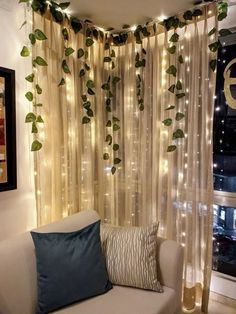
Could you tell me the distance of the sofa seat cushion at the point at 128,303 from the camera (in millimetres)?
1549

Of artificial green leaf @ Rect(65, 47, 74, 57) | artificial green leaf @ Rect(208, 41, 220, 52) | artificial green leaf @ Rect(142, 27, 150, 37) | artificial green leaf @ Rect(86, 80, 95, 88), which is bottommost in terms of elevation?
artificial green leaf @ Rect(86, 80, 95, 88)

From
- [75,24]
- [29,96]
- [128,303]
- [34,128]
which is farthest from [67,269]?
[75,24]

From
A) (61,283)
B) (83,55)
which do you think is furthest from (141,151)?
(61,283)

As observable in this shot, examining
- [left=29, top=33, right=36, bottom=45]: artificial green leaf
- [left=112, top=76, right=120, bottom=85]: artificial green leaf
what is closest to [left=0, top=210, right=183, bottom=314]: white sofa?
[left=29, top=33, right=36, bottom=45]: artificial green leaf

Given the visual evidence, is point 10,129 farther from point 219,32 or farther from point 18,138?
point 219,32

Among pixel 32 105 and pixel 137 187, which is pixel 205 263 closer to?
pixel 137 187

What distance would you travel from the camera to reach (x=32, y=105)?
209 cm

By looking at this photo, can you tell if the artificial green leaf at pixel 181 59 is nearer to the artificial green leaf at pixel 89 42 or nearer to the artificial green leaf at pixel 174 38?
the artificial green leaf at pixel 174 38

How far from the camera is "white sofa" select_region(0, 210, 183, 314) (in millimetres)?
1487

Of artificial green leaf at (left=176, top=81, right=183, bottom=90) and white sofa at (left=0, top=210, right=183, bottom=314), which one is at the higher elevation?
artificial green leaf at (left=176, top=81, right=183, bottom=90)

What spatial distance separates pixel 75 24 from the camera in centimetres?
230

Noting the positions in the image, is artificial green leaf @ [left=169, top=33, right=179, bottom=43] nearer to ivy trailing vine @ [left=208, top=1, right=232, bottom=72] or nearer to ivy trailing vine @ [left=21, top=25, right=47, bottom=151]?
ivy trailing vine @ [left=208, top=1, right=232, bottom=72]

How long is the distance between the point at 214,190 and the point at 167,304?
106 cm

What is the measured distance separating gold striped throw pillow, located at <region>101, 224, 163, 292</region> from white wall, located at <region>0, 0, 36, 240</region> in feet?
2.24
